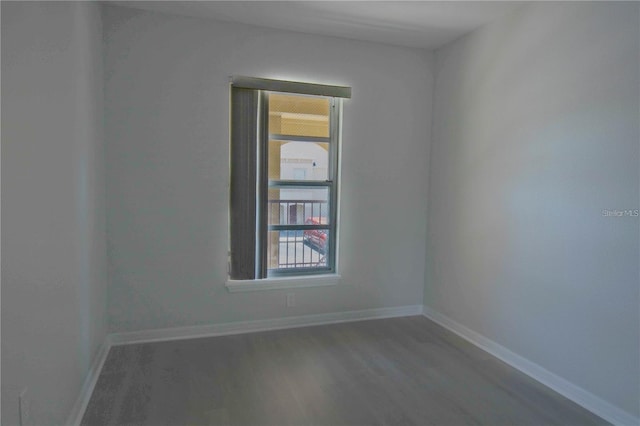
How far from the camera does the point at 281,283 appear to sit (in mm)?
3430

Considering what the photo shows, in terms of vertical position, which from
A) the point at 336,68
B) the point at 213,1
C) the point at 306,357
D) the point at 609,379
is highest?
the point at 213,1

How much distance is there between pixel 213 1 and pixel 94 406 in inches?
107

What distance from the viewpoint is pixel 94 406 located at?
2219 millimetres

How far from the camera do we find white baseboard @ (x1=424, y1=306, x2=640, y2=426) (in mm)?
2180

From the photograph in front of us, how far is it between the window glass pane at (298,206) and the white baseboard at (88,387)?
5.18 ft

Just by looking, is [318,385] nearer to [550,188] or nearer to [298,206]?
[298,206]

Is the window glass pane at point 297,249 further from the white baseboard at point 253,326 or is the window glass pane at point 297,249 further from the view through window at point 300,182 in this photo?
the white baseboard at point 253,326

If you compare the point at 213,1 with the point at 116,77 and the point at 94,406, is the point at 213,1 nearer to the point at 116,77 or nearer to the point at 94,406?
the point at 116,77

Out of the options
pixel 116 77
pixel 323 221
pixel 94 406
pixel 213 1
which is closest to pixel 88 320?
pixel 94 406

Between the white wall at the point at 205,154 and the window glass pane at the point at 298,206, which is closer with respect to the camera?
the white wall at the point at 205,154

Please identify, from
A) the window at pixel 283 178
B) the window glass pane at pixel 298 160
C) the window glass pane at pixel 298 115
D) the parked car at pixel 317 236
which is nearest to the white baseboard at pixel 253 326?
the window at pixel 283 178

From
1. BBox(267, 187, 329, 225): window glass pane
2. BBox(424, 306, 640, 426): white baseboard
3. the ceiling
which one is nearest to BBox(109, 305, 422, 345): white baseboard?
BBox(424, 306, 640, 426): white baseboard

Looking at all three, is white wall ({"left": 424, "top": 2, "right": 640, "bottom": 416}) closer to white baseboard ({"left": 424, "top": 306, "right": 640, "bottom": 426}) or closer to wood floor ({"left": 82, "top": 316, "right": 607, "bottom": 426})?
white baseboard ({"left": 424, "top": 306, "right": 640, "bottom": 426})

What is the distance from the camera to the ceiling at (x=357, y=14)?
279cm
